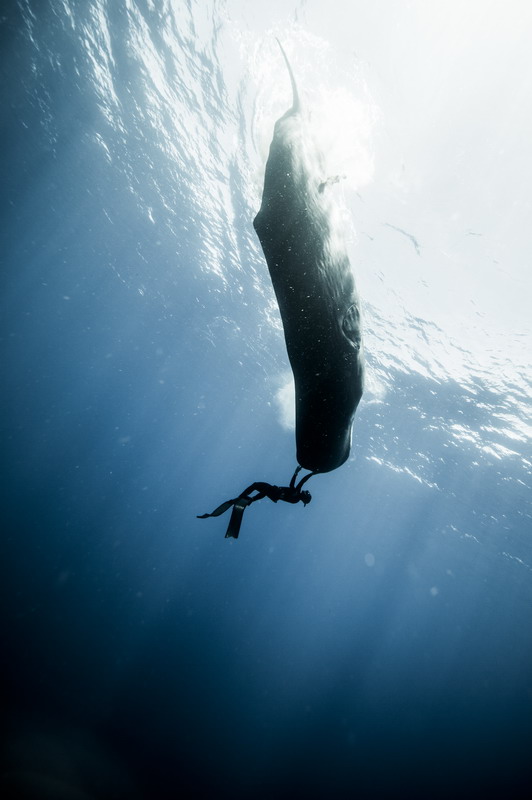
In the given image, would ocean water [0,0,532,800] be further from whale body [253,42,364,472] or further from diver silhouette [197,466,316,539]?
diver silhouette [197,466,316,539]

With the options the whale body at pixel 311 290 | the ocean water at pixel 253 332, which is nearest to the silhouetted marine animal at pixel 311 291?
the whale body at pixel 311 290

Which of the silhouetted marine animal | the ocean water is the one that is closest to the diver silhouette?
the silhouetted marine animal

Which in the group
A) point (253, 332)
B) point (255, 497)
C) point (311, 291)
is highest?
point (311, 291)

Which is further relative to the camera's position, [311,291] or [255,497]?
[255,497]

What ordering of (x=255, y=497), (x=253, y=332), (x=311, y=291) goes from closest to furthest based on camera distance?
(x=311, y=291)
(x=255, y=497)
(x=253, y=332)

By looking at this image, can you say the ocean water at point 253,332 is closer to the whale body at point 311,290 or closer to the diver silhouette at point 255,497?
the whale body at point 311,290

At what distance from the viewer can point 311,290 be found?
53.1 inches

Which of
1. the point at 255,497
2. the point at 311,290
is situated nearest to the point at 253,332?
the point at 255,497

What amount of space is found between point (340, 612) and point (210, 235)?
12798 cm

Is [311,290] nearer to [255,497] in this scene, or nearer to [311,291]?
[311,291]

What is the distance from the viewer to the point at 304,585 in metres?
113

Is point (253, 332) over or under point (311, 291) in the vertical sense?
under

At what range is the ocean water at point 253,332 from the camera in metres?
7.72

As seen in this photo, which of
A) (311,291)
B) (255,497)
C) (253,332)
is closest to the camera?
(311,291)
